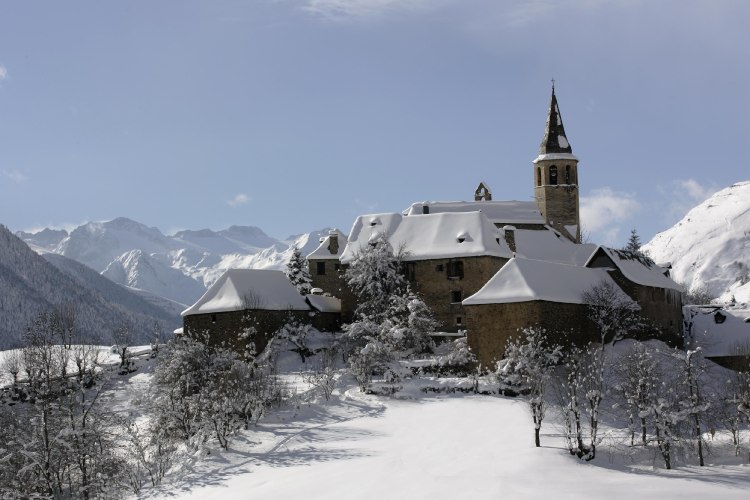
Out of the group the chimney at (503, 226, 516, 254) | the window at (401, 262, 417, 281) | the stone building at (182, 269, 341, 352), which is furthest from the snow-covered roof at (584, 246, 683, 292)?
the stone building at (182, 269, 341, 352)

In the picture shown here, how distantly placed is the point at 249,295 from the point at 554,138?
3717 centimetres

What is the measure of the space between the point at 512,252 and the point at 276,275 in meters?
17.5

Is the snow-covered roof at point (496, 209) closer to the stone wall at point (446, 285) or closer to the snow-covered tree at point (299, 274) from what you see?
the snow-covered tree at point (299, 274)

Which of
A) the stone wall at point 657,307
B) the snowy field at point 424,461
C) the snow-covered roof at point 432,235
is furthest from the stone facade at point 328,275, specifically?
the snowy field at point 424,461

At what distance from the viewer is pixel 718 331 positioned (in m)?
75.5

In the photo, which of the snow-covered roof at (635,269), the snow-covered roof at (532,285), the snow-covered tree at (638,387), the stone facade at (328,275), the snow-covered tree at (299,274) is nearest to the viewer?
the snow-covered tree at (638,387)

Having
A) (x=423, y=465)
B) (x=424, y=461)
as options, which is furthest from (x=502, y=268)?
(x=423, y=465)

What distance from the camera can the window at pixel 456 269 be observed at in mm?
71875

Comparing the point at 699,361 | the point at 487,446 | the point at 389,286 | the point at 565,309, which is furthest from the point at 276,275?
the point at 487,446

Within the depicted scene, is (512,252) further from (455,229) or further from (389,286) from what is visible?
(389,286)

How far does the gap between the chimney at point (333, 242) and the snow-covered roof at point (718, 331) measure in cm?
2706

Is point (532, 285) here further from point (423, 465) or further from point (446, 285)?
point (423, 465)

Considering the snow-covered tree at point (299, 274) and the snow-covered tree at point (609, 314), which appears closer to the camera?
the snow-covered tree at point (609, 314)

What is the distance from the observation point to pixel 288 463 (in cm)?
4356
